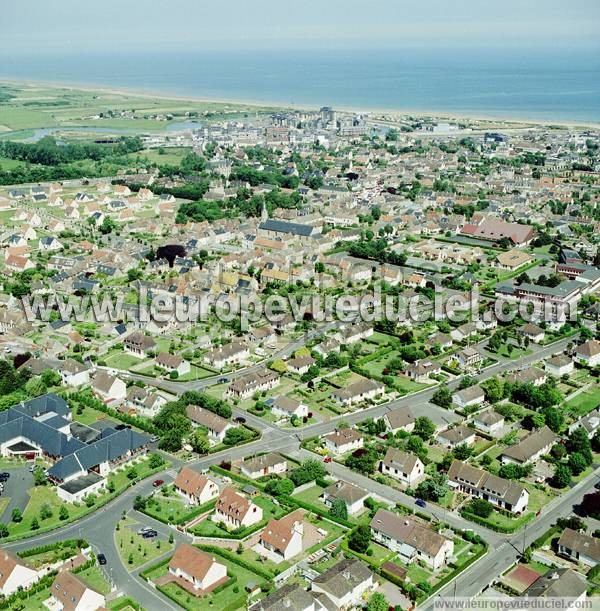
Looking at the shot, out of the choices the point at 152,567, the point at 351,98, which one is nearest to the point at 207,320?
the point at 152,567

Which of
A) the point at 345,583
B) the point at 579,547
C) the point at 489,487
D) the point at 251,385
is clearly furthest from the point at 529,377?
the point at 345,583

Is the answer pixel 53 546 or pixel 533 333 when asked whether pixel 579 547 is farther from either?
pixel 533 333

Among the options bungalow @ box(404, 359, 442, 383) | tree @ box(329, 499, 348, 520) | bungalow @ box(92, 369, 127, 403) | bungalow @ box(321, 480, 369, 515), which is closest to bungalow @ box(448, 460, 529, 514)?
bungalow @ box(321, 480, 369, 515)

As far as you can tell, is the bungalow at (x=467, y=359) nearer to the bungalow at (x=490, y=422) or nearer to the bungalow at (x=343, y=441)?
the bungalow at (x=490, y=422)

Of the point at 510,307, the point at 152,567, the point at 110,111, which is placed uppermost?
the point at 110,111

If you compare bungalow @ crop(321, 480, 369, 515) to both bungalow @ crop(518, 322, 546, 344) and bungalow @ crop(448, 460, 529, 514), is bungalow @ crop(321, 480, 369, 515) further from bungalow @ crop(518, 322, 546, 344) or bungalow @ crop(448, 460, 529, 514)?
bungalow @ crop(518, 322, 546, 344)

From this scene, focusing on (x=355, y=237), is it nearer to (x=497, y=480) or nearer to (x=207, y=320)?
(x=207, y=320)
